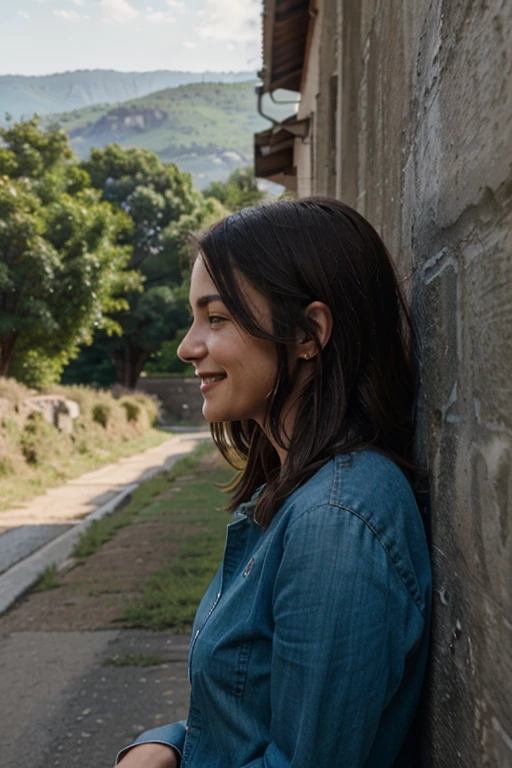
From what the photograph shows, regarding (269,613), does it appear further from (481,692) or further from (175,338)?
(175,338)

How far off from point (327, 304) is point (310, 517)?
Answer: 17.5 inches

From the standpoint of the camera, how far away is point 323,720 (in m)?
1.20

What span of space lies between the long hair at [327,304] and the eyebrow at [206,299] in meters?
0.03

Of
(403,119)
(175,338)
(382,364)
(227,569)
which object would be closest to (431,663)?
(227,569)

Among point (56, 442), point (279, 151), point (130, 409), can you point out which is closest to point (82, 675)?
Result: point (279, 151)

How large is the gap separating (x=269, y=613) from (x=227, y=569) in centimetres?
30

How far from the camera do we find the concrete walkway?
760 centimetres

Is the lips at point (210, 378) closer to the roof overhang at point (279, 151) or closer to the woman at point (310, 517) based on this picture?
the woman at point (310, 517)

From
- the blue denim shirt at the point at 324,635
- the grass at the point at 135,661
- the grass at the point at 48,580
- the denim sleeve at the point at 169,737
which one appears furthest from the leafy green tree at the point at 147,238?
the blue denim shirt at the point at 324,635

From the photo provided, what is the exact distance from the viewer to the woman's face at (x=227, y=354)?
1605 mm

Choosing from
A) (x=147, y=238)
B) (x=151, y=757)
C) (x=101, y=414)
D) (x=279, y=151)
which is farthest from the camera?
(x=147, y=238)

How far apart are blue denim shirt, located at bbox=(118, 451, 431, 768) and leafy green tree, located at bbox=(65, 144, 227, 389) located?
34.2 metres

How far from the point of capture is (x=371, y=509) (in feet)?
4.24

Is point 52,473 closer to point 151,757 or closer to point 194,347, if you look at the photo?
point 151,757
